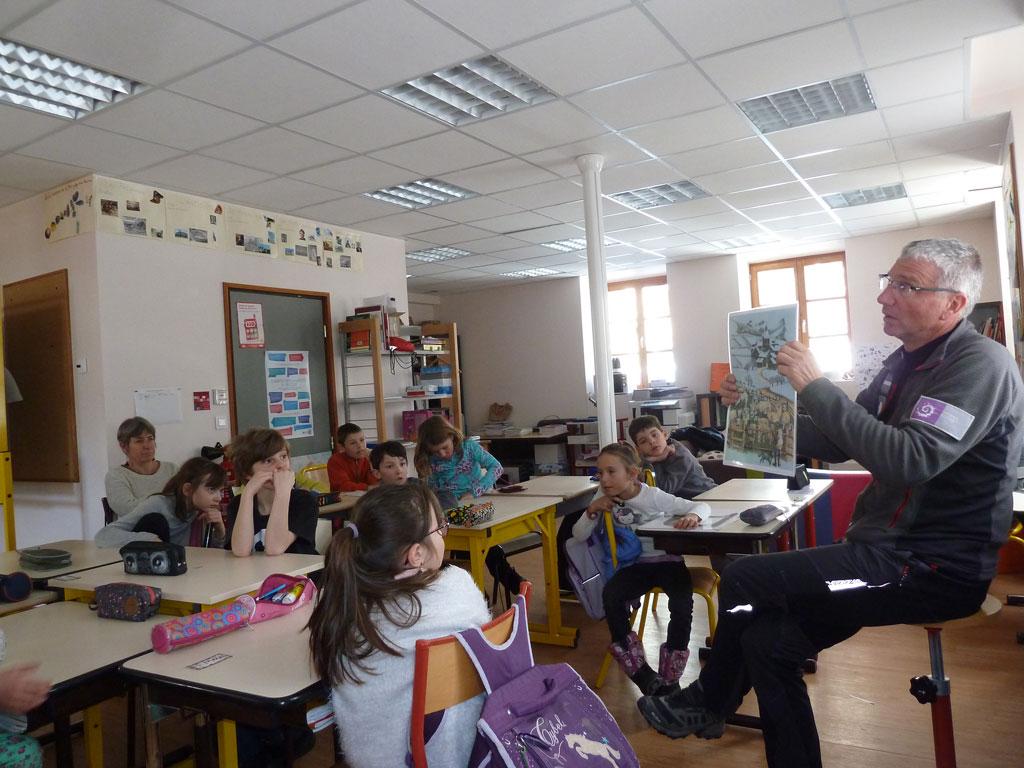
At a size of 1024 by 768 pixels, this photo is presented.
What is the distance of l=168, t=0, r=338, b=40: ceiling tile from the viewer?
2.84 metres

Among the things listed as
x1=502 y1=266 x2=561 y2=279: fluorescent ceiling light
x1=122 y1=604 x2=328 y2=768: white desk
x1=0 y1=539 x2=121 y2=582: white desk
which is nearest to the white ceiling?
x1=0 y1=539 x2=121 y2=582: white desk

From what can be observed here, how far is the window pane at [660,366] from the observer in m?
10.0

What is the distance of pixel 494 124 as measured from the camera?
14.2 ft

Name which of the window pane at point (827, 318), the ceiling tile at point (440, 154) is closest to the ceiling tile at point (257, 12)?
the ceiling tile at point (440, 154)

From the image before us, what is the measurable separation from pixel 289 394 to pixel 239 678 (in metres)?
4.46

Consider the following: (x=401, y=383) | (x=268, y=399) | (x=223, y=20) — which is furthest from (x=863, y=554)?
(x=401, y=383)

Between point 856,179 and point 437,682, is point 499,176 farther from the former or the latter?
point 437,682

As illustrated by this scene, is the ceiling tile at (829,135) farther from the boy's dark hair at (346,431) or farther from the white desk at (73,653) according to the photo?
the white desk at (73,653)

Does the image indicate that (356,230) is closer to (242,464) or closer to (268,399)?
(268,399)

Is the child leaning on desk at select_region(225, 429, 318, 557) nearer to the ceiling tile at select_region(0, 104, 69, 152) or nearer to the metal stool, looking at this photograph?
the metal stool

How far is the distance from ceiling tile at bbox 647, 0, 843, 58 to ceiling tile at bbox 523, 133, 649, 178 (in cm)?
123

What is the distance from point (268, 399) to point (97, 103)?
8.12ft

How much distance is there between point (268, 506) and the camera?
9.40 ft

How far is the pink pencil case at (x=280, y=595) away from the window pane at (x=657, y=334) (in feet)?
27.8
